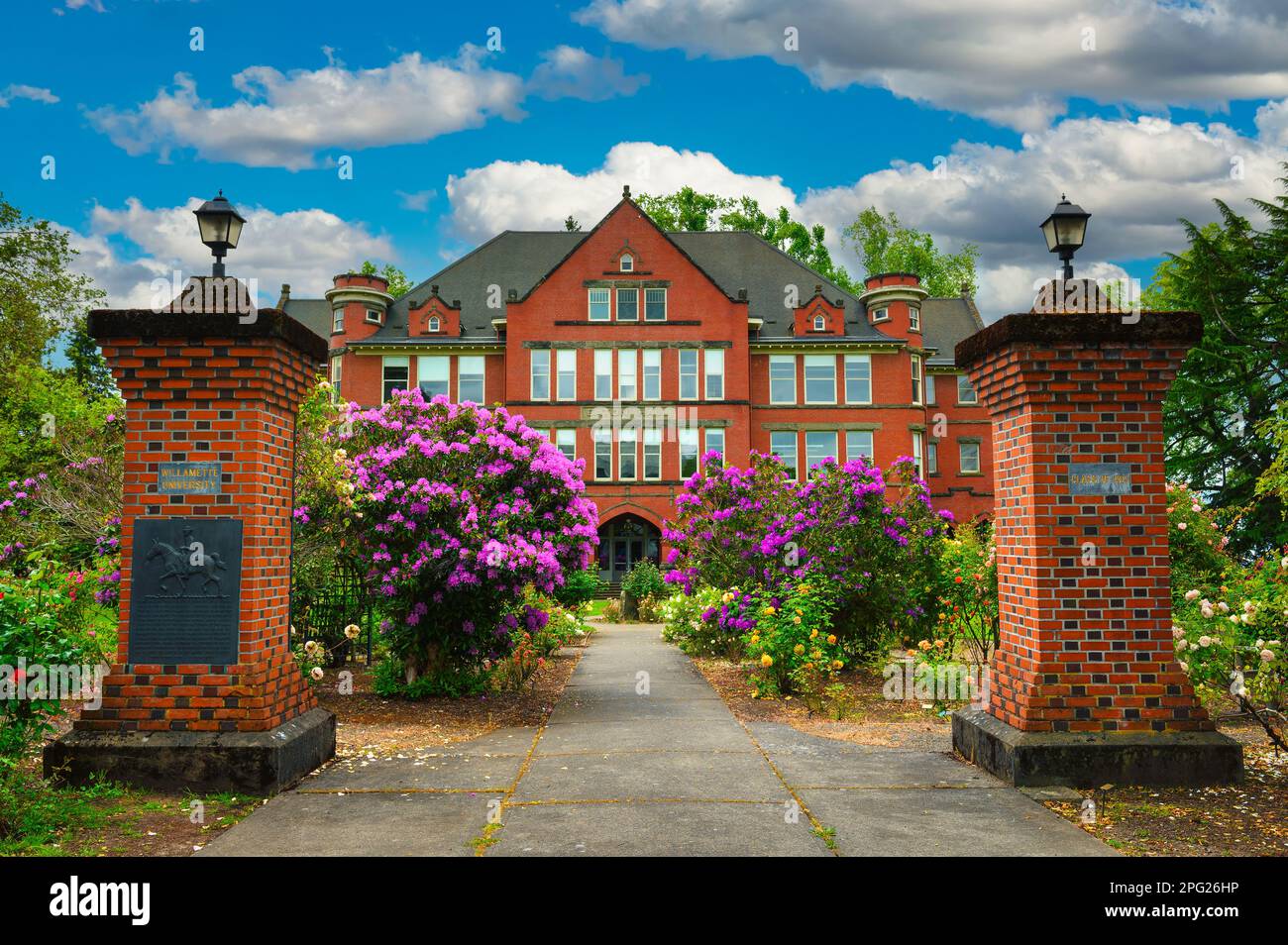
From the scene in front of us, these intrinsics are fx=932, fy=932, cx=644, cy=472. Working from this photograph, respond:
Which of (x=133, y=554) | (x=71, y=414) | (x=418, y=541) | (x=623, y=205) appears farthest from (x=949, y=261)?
(x=133, y=554)

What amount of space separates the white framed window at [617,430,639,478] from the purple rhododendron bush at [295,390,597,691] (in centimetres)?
2549

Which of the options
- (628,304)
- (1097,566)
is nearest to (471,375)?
(628,304)

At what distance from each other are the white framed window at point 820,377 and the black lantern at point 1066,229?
31582mm

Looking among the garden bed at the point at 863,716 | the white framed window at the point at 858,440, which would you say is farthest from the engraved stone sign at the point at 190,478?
the white framed window at the point at 858,440

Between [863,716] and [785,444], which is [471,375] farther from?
[863,716]

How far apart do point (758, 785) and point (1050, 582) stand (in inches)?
96.8

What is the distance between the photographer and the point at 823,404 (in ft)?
126

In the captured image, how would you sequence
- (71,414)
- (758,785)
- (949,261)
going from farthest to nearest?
1. (949,261)
2. (71,414)
3. (758,785)

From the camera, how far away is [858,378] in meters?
38.9

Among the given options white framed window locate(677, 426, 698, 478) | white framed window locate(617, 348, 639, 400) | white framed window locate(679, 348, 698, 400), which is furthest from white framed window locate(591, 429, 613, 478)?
white framed window locate(679, 348, 698, 400)

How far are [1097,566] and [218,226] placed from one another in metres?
6.90

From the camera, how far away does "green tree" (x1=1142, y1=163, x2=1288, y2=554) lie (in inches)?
917

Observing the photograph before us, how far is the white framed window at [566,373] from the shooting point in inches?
1457

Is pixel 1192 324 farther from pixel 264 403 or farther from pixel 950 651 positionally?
pixel 264 403
